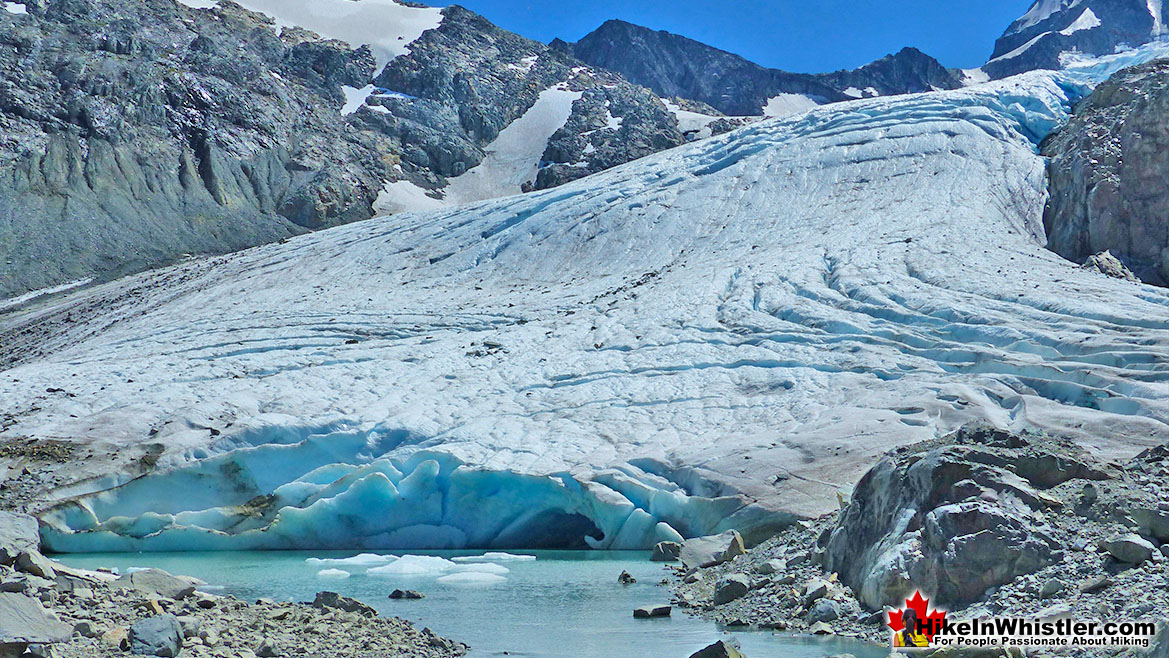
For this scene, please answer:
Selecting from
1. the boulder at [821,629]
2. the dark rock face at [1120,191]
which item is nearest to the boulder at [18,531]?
the boulder at [821,629]

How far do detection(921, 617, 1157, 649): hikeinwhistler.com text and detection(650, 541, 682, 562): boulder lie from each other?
19.2 ft

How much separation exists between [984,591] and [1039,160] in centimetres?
2368

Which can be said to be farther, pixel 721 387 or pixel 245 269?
pixel 245 269

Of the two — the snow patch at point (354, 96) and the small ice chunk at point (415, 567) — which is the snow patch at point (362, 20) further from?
the small ice chunk at point (415, 567)

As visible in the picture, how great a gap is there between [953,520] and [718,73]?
306ft

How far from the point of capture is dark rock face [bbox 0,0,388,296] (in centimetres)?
3775

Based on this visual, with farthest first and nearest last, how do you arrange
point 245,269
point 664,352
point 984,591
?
1. point 245,269
2. point 664,352
3. point 984,591

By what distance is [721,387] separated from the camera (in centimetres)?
1584

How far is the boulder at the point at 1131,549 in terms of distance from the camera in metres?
5.93

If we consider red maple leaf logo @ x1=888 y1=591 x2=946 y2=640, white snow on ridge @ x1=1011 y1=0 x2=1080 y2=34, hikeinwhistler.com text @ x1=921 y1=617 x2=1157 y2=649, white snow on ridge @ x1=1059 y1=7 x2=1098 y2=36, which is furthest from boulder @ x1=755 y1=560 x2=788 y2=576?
white snow on ridge @ x1=1011 y1=0 x2=1080 y2=34

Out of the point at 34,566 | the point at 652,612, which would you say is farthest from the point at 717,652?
the point at 34,566

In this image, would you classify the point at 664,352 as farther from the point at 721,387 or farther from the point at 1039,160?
the point at 1039,160

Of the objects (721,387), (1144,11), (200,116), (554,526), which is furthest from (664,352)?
(1144,11)

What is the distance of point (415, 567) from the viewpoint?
1124cm
